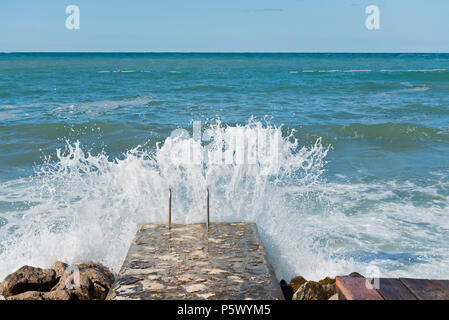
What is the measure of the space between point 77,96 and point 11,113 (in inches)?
289

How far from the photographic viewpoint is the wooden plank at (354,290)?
138 inches

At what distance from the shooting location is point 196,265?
4613 mm

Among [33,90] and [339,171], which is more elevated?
[33,90]

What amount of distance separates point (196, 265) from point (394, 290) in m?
1.83

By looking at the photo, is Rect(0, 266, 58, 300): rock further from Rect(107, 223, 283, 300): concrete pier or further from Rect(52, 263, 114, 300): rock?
Rect(107, 223, 283, 300): concrete pier

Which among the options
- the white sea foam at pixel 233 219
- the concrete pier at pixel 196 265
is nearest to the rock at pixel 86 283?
the concrete pier at pixel 196 265

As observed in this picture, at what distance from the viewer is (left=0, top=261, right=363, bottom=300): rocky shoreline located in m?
4.14

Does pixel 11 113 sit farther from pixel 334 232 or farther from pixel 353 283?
pixel 353 283

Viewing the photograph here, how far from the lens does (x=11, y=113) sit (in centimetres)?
1889

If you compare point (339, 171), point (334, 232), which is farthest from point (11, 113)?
point (334, 232)

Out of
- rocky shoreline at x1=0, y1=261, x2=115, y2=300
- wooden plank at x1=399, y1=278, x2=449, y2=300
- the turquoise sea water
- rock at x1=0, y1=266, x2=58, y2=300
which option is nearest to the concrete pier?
rocky shoreline at x1=0, y1=261, x2=115, y2=300

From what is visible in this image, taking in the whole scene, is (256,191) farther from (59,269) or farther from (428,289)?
(428,289)

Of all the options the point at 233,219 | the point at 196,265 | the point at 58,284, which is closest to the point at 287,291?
the point at 196,265
